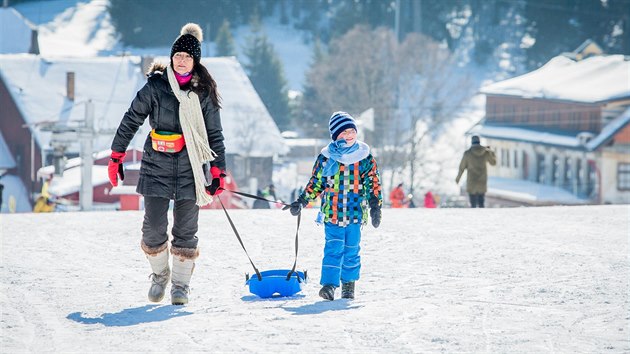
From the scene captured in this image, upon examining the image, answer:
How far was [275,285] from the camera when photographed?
8.89m

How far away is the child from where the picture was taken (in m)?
8.83

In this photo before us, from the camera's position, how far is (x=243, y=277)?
994 centimetres

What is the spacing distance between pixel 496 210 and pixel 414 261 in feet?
16.5

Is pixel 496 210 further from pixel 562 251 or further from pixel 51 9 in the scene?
pixel 51 9

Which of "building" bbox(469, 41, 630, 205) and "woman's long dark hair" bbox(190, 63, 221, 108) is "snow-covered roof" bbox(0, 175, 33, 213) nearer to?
"building" bbox(469, 41, 630, 205)

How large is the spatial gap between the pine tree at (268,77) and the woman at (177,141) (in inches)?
2275

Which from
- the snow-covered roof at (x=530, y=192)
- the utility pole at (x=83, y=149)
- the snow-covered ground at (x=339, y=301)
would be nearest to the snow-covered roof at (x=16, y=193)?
the utility pole at (x=83, y=149)

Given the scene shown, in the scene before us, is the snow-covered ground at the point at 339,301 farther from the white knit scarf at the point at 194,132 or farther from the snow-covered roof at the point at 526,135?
the snow-covered roof at the point at 526,135

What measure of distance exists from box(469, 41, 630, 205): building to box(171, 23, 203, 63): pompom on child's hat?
3796 centimetres

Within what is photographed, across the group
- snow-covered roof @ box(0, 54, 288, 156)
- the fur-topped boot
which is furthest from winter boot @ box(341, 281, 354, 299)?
snow-covered roof @ box(0, 54, 288, 156)

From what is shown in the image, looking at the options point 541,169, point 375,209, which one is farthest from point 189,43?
point 541,169

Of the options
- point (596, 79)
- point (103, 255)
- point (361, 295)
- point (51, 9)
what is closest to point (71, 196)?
point (596, 79)

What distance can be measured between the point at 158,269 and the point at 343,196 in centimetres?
129

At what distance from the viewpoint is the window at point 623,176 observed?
46.5 metres
